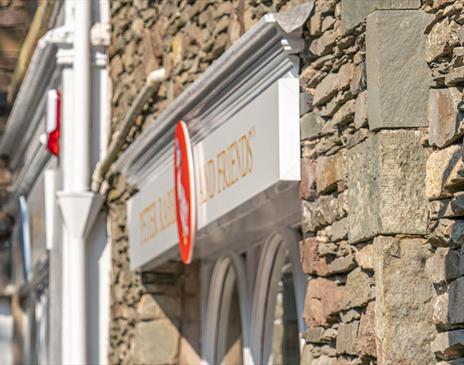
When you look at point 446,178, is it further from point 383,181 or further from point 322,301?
point 322,301

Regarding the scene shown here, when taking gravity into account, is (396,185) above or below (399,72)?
below

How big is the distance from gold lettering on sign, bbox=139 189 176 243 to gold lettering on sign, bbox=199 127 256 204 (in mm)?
664

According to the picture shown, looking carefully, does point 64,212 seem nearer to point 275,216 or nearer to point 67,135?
point 67,135

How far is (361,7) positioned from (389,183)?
2.00ft

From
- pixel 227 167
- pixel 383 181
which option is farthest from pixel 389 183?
pixel 227 167

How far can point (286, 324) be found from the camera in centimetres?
659

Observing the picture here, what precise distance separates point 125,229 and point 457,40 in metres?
4.41

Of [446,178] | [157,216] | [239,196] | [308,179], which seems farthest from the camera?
[157,216]

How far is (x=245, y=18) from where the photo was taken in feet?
20.0

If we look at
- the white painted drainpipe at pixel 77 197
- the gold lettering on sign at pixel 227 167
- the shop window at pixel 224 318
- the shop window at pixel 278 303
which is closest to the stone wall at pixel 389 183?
the gold lettering on sign at pixel 227 167

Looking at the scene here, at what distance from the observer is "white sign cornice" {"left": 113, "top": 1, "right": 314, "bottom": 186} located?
17.1ft

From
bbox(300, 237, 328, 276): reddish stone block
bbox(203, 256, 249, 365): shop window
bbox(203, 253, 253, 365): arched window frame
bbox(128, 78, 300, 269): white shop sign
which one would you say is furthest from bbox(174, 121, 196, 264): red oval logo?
bbox(300, 237, 328, 276): reddish stone block

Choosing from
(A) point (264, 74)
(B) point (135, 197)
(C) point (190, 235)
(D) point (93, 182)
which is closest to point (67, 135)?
(D) point (93, 182)

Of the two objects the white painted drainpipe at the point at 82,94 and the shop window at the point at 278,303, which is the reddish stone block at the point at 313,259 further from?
the white painted drainpipe at the point at 82,94
